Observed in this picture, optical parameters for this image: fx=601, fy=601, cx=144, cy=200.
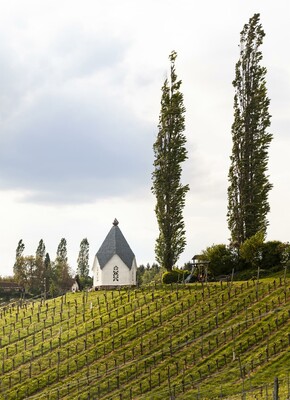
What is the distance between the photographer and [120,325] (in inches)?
1682

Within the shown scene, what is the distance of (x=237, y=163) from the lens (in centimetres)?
5947

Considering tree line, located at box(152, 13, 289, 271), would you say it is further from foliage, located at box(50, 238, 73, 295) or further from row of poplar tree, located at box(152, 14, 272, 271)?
foliage, located at box(50, 238, 73, 295)

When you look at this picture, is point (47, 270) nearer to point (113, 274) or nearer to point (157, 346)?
point (113, 274)

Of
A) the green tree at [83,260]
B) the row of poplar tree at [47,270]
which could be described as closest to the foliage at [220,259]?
the row of poplar tree at [47,270]

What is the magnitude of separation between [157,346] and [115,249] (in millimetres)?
29919

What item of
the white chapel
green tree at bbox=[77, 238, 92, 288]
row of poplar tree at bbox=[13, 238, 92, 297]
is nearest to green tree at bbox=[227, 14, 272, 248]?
the white chapel

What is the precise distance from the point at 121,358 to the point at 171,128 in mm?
28832

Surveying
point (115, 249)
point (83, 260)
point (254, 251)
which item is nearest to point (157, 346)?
point (254, 251)

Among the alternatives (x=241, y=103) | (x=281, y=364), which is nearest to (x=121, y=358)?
(x=281, y=364)

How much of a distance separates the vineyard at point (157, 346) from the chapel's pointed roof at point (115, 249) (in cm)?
1568

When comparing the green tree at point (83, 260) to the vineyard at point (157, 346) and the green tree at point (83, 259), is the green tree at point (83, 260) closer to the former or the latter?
the green tree at point (83, 259)

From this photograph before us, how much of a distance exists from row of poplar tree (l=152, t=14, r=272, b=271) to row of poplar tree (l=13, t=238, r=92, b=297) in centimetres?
4340

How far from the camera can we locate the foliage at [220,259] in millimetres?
54781

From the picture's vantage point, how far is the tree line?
57312mm
